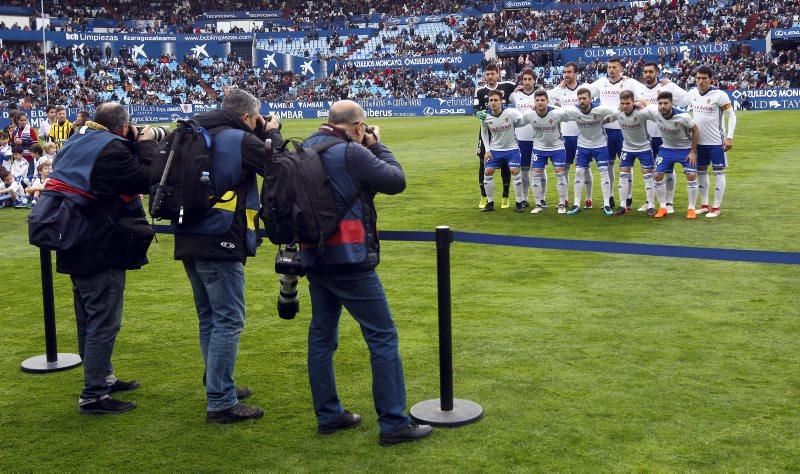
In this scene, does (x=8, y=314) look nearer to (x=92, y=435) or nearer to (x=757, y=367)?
(x=92, y=435)

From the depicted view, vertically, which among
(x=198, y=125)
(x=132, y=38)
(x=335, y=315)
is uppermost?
(x=132, y=38)

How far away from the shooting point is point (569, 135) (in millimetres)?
15234

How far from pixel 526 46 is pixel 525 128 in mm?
42077

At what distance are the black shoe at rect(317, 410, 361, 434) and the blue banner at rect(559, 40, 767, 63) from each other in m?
48.1

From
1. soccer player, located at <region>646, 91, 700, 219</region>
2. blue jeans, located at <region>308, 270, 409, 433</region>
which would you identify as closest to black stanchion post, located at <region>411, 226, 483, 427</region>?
blue jeans, located at <region>308, 270, 409, 433</region>

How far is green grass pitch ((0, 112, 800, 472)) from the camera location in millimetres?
5434

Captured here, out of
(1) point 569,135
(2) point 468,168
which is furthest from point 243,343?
(2) point 468,168

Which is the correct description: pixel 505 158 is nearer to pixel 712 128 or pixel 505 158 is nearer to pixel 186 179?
pixel 712 128

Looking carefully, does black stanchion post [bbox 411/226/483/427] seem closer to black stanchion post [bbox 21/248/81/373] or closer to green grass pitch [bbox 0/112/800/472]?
green grass pitch [bbox 0/112/800/472]

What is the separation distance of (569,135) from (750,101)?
1128 inches

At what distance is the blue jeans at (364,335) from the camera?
551 centimetres

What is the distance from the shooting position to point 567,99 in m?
15.6

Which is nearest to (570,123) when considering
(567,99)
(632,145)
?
(567,99)

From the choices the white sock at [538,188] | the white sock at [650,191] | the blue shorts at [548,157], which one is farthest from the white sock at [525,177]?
the white sock at [650,191]
